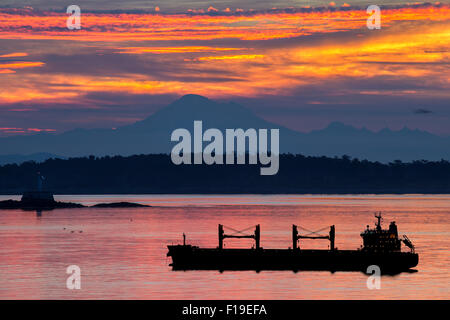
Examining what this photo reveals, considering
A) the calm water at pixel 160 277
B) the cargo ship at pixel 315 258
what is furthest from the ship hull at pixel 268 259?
the calm water at pixel 160 277

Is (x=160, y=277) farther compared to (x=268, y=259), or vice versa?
(x=268, y=259)

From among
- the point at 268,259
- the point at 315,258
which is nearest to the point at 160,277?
the point at 268,259

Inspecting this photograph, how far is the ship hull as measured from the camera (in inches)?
3152

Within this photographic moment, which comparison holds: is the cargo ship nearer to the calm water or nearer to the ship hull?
the ship hull

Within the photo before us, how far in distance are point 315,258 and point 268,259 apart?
4.93 m

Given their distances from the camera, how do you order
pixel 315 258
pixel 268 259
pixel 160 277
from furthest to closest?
1. pixel 268 259
2. pixel 315 258
3. pixel 160 277

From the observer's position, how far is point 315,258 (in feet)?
267

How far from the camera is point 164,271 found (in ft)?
260

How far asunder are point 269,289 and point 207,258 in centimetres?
1651

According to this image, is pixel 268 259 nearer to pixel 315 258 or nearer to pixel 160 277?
pixel 315 258
